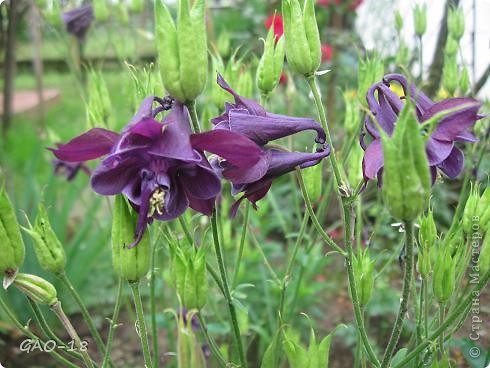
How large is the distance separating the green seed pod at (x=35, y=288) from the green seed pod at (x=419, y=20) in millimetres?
994

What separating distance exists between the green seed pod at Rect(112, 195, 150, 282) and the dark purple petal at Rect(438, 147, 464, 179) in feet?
1.07

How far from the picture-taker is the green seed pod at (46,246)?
2.27ft

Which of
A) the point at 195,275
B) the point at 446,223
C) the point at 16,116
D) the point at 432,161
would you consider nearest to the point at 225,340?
the point at 446,223

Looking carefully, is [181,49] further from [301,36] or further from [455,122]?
[455,122]

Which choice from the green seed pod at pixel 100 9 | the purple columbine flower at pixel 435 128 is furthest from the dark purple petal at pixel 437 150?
the green seed pod at pixel 100 9

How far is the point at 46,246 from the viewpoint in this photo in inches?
27.7

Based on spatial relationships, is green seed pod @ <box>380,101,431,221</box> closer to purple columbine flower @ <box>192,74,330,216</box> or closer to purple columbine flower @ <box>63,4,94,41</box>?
purple columbine flower @ <box>192,74,330,216</box>

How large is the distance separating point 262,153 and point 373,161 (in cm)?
11

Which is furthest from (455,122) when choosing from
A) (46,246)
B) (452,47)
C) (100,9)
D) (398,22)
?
(100,9)

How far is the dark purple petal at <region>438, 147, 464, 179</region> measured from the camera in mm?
625

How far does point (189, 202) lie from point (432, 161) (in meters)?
0.25

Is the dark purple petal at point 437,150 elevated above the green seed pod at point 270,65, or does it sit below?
below

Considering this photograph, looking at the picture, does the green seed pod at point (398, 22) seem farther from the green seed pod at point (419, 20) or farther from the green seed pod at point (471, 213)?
the green seed pod at point (471, 213)

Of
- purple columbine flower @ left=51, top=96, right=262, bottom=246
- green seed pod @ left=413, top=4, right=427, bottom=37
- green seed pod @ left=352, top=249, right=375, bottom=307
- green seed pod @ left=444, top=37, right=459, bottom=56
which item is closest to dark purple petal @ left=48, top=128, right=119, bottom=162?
purple columbine flower @ left=51, top=96, right=262, bottom=246
